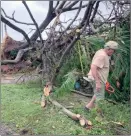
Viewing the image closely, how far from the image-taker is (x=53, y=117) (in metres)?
4.96

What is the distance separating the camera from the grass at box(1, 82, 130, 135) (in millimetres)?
4582

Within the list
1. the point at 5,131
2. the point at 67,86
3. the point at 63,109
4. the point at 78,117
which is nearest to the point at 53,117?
the point at 63,109

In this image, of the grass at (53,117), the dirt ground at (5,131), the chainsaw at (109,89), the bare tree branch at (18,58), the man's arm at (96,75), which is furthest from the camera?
the bare tree branch at (18,58)

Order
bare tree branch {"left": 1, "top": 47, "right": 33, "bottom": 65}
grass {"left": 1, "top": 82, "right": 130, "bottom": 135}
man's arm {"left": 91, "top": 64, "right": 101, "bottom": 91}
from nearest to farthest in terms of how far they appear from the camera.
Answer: grass {"left": 1, "top": 82, "right": 130, "bottom": 135}
man's arm {"left": 91, "top": 64, "right": 101, "bottom": 91}
bare tree branch {"left": 1, "top": 47, "right": 33, "bottom": 65}

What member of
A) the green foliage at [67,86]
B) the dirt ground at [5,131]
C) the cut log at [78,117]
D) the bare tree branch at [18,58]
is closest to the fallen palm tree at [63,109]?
the cut log at [78,117]

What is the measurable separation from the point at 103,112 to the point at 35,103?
4.10 feet

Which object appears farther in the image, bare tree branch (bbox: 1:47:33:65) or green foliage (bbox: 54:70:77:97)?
bare tree branch (bbox: 1:47:33:65)

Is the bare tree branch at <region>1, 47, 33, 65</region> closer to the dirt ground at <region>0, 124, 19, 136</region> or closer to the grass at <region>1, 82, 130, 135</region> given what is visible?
the grass at <region>1, 82, 130, 135</region>

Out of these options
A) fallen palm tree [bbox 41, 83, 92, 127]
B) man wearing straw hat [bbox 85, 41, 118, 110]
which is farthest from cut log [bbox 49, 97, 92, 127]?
man wearing straw hat [bbox 85, 41, 118, 110]

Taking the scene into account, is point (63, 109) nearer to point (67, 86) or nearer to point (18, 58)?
point (67, 86)

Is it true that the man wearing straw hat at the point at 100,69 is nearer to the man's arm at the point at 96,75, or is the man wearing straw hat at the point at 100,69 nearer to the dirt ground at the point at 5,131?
the man's arm at the point at 96,75

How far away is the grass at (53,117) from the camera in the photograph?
15.0 feet

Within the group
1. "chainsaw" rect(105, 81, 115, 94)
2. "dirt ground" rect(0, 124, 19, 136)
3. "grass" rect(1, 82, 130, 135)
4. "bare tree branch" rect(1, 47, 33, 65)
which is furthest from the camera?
"bare tree branch" rect(1, 47, 33, 65)

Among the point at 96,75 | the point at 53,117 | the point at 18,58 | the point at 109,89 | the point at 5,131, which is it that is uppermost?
the point at 18,58
